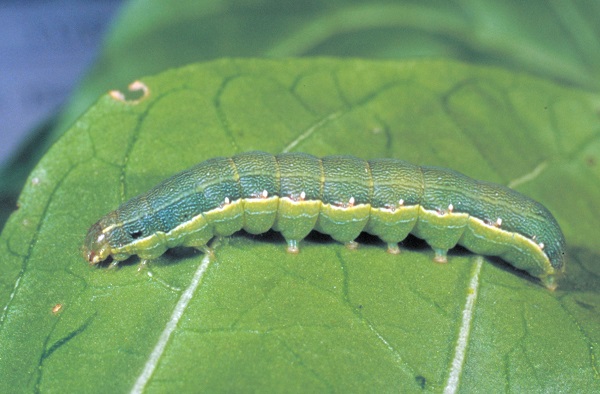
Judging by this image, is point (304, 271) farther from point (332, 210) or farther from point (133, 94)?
point (133, 94)

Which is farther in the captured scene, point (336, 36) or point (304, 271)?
point (336, 36)

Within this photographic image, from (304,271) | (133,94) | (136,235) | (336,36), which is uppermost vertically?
(133,94)

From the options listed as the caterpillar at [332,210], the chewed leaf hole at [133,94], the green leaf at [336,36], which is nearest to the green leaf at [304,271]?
the chewed leaf hole at [133,94]

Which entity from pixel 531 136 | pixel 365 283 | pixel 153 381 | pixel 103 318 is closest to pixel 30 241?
pixel 103 318

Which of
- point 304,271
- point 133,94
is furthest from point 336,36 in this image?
point 304,271

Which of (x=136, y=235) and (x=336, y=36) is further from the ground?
(x=136, y=235)

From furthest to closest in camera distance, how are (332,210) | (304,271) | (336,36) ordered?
1. (336,36)
2. (332,210)
3. (304,271)
